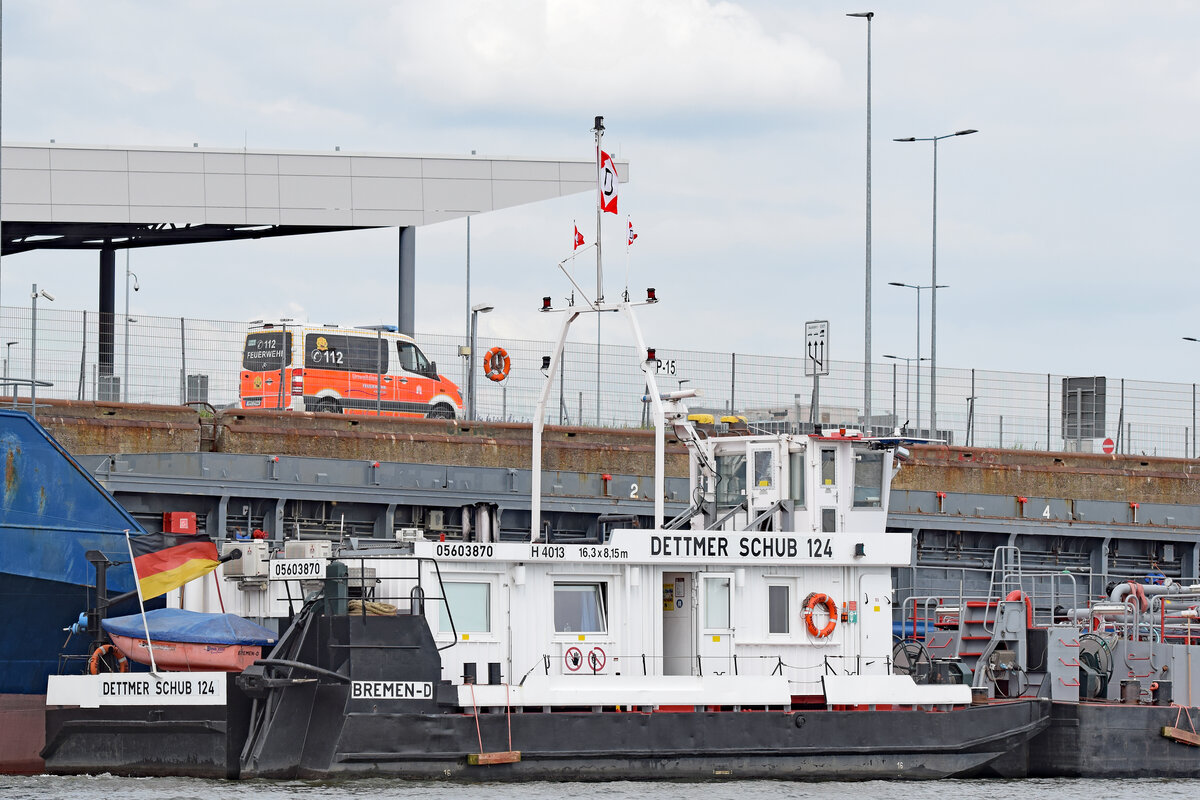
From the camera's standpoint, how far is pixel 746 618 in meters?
20.9

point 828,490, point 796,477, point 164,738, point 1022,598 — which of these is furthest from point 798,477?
point 164,738

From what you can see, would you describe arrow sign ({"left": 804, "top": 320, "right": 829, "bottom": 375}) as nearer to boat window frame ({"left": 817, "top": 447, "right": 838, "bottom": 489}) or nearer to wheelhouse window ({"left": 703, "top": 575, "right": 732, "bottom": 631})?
boat window frame ({"left": 817, "top": 447, "right": 838, "bottom": 489})

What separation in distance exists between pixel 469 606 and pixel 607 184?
545cm

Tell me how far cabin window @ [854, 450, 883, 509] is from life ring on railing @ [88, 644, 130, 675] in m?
9.54

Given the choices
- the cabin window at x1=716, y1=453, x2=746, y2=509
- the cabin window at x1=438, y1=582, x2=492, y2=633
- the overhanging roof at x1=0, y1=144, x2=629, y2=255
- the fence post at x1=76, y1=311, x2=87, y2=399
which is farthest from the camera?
the overhanging roof at x1=0, y1=144, x2=629, y2=255

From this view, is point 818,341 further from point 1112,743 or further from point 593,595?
point 593,595

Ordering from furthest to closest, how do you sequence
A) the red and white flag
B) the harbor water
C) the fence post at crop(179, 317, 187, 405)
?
1. the fence post at crop(179, 317, 187, 405)
2. the red and white flag
3. the harbor water

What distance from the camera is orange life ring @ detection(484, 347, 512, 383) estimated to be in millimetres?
33281

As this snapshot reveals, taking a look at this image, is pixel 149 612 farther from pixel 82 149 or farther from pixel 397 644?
pixel 82 149

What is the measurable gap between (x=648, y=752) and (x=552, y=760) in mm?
1164

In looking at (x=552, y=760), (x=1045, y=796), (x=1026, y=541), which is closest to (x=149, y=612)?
(x=552, y=760)

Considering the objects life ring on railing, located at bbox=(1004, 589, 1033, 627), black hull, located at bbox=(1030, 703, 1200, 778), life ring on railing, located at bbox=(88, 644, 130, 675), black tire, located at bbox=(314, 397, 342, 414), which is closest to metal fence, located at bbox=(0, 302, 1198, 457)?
black tire, located at bbox=(314, 397, 342, 414)

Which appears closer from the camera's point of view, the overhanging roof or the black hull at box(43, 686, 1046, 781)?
the black hull at box(43, 686, 1046, 781)

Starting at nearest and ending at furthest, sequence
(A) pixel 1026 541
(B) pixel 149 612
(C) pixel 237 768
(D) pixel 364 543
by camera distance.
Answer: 1. (C) pixel 237 768
2. (B) pixel 149 612
3. (D) pixel 364 543
4. (A) pixel 1026 541
